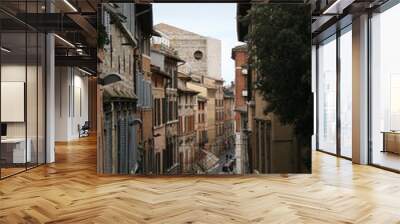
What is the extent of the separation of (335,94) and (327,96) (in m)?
0.82

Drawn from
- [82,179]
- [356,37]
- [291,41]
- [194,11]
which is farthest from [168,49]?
[356,37]

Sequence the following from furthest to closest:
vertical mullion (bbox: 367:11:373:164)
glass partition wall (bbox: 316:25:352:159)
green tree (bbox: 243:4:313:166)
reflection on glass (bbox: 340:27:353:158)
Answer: glass partition wall (bbox: 316:25:352:159)
reflection on glass (bbox: 340:27:353:158)
vertical mullion (bbox: 367:11:373:164)
green tree (bbox: 243:4:313:166)

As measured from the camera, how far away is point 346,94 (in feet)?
32.9

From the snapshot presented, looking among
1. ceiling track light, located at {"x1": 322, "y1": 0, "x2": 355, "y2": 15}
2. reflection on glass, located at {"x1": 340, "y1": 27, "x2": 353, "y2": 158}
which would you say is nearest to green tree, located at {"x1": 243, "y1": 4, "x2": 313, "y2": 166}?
ceiling track light, located at {"x1": 322, "y1": 0, "x2": 355, "y2": 15}

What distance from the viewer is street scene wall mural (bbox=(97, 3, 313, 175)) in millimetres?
6727

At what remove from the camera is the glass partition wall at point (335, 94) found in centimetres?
984

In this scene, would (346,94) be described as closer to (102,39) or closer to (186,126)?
(186,126)

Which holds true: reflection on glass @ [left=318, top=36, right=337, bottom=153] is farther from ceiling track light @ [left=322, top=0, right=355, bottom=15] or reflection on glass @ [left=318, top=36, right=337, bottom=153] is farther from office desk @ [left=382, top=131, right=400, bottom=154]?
office desk @ [left=382, top=131, right=400, bottom=154]

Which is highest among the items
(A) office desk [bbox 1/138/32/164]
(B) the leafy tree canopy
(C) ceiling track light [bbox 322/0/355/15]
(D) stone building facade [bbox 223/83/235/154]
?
(C) ceiling track light [bbox 322/0/355/15]

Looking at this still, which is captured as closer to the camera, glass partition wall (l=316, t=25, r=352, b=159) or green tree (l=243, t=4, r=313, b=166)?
green tree (l=243, t=4, r=313, b=166)

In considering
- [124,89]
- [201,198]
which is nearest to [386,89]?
[201,198]

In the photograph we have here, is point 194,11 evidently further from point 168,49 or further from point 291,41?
point 291,41

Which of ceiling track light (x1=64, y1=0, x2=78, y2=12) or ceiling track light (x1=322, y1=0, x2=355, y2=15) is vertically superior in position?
ceiling track light (x1=64, y1=0, x2=78, y2=12)

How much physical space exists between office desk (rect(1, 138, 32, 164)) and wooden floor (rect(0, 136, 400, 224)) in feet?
1.23
